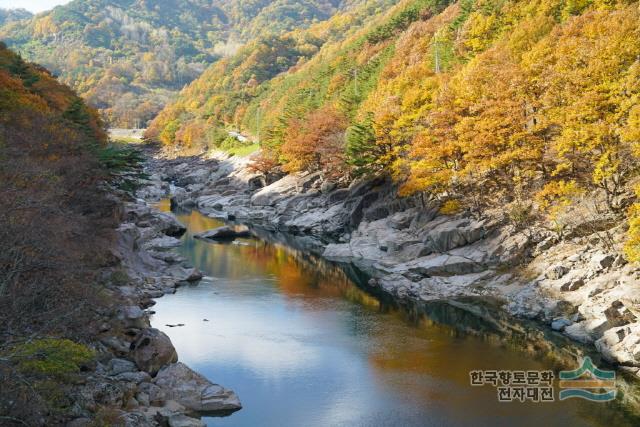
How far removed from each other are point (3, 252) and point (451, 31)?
60.2m

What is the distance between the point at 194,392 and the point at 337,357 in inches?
282

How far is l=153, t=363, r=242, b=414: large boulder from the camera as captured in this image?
20125 millimetres

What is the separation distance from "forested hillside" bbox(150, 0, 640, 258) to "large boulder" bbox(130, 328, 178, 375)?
774 inches

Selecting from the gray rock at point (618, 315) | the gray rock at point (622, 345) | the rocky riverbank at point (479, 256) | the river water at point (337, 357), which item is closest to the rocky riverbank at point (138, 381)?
the river water at point (337, 357)

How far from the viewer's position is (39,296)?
16.6 meters

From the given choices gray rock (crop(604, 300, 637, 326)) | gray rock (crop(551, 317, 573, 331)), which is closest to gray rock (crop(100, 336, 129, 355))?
gray rock (crop(551, 317, 573, 331))

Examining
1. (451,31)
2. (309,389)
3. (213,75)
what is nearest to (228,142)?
(451,31)

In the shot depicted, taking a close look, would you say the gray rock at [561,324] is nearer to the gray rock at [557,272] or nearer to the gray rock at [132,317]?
the gray rock at [557,272]

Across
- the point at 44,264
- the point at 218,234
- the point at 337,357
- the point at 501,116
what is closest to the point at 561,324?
the point at 337,357

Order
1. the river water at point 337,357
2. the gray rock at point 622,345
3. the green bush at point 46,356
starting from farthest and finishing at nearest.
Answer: the gray rock at point 622,345
the river water at point 337,357
the green bush at point 46,356

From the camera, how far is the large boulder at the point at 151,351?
21.8 meters

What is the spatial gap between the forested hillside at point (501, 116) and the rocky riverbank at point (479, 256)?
5.70ft

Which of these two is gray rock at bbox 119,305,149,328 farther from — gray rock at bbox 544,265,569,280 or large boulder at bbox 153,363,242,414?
gray rock at bbox 544,265,569,280

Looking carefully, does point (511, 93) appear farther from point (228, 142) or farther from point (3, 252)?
point (228, 142)
